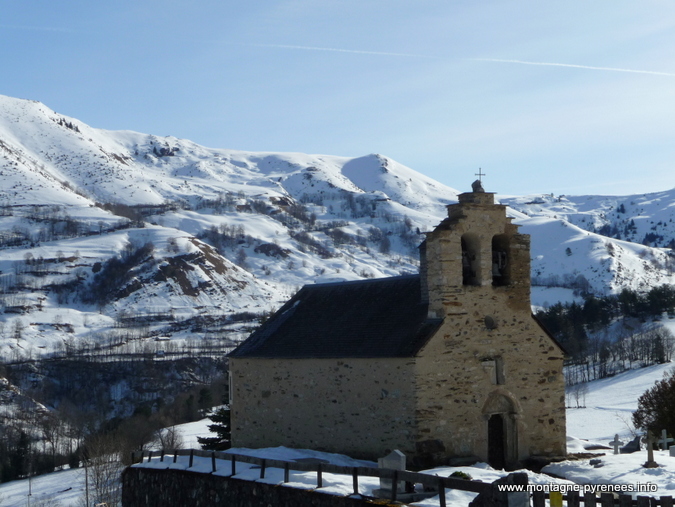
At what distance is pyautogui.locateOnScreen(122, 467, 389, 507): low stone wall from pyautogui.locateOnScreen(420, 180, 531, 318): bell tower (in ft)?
26.2

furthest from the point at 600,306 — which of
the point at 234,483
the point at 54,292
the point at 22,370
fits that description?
the point at 54,292

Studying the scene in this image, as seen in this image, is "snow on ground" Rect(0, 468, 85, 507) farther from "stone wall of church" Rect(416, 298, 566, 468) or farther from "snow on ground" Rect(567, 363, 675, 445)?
"snow on ground" Rect(567, 363, 675, 445)

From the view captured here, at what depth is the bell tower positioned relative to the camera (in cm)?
2438

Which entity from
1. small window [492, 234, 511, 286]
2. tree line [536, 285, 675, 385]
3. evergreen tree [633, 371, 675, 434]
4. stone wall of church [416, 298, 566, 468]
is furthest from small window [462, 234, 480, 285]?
tree line [536, 285, 675, 385]

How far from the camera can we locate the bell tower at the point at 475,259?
960 inches

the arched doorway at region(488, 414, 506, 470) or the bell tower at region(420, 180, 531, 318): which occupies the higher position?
the bell tower at region(420, 180, 531, 318)

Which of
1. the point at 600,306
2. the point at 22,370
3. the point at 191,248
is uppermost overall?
the point at 191,248

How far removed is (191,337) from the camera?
452 feet

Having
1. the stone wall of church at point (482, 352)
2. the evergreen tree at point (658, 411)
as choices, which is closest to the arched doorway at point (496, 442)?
Result: the stone wall of church at point (482, 352)

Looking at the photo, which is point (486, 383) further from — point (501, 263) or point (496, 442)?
point (501, 263)

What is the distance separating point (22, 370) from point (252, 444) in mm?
98876

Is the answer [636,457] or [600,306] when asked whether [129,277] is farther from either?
[636,457]

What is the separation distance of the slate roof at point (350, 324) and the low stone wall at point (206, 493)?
6.01 meters

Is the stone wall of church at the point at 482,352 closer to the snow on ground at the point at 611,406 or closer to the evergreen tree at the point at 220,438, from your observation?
the evergreen tree at the point at 220,438
